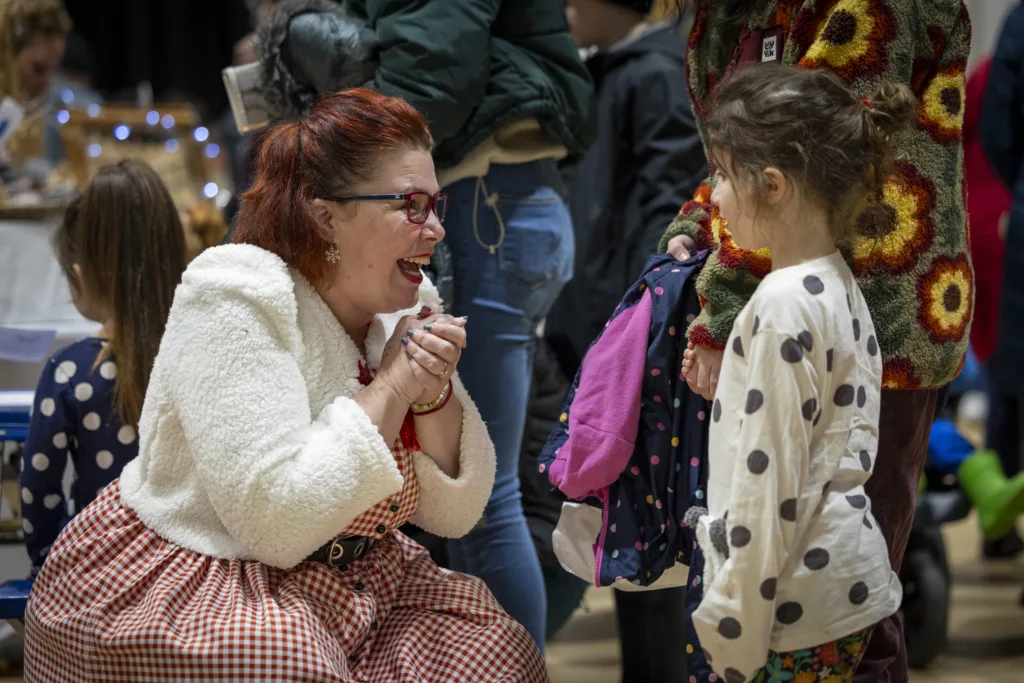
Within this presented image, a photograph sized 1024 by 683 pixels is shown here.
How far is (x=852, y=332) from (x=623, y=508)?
0.45m

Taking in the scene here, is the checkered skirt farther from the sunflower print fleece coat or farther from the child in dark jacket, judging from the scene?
the child in dark jacket

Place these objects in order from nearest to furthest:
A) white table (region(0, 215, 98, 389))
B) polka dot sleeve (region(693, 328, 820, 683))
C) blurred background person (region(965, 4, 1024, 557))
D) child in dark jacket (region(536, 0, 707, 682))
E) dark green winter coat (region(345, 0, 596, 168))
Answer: polka dot sleeve (region(693, 328, 820, 683)) < dark green winter coat (region(345, 0, 596, 168)) < child in dark jacket (region(536, 0, 707, 682)) < white table (region(0, 215, 98, 389)) < blurred background person (region(965, 4, 1024, 557))

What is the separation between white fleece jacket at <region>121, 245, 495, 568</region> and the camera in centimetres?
176

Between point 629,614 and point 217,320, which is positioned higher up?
point 217,320

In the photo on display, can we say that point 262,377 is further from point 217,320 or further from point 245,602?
point 245,602

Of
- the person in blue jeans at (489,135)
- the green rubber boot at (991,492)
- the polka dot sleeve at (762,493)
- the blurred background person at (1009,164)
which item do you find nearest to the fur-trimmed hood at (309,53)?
the person in blue jeans at (489,135)

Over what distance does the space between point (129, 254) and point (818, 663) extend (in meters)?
1.52

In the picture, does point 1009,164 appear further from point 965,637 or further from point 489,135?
point 489,135

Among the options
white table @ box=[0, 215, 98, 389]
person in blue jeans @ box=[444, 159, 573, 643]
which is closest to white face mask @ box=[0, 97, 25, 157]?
white table @ box=[0, 215, 98, 389]

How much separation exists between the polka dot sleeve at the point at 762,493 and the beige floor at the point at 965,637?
1.45m

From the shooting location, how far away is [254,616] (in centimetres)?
175

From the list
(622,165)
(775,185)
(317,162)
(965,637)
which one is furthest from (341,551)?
(965,637)

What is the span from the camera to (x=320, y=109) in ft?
6.33

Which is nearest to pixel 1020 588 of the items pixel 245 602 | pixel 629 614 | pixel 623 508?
pixel 629 614
